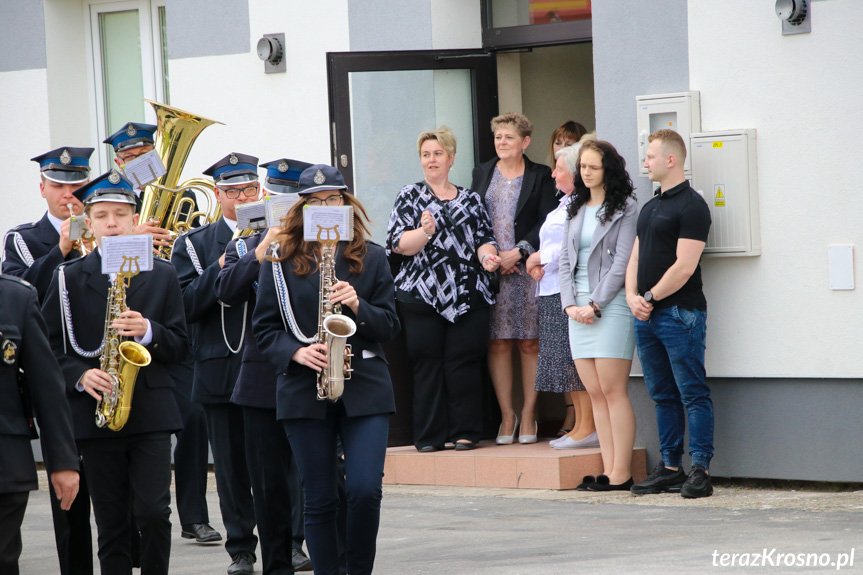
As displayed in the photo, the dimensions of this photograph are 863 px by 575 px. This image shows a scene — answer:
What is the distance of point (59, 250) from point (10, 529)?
2253 mm

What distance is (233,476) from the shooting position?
684 cm

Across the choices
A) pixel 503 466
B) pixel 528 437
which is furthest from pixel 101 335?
pixel 528 437

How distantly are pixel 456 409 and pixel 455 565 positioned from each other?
9.51ft

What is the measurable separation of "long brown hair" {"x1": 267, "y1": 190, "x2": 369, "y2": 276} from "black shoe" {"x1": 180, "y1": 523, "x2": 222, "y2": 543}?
7.92 ft

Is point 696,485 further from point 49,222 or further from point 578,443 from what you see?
point 49,222

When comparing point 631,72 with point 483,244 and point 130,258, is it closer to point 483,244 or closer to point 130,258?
point 483,244

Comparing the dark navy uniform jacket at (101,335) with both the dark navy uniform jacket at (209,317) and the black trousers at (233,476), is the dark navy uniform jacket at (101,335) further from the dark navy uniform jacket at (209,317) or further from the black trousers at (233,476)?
the black trousers at (233,476)

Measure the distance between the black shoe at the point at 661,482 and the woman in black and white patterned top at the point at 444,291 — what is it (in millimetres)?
1432

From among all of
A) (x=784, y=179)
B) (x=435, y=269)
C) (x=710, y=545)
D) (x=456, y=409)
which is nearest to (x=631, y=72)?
(x=784, y=179)

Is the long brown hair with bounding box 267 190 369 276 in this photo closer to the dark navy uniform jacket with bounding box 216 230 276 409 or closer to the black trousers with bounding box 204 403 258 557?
the dark navy uniform jacket with bounding box 216 230 276 409

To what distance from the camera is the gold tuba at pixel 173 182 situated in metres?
7.66

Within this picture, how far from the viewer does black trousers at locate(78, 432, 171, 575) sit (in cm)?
543

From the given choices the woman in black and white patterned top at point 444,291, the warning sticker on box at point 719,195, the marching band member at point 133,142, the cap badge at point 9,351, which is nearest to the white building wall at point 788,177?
the warning sticker on box at point 719,195

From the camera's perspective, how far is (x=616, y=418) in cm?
837
